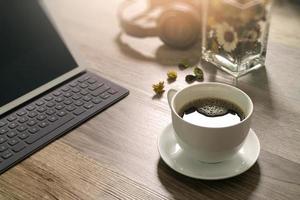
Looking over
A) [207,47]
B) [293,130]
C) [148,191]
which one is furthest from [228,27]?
[148,191]

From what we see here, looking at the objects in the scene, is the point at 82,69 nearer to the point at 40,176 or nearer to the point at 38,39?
the point at 38,39

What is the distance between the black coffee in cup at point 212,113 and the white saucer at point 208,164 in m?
0.05

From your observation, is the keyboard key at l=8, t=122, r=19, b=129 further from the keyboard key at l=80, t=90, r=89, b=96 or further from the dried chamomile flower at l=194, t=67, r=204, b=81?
the dried chamomile flower at l=194, t=67, r=204, b=81

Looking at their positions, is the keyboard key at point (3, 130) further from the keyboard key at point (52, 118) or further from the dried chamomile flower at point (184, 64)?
the dried chamomile flower at point (184, 64)

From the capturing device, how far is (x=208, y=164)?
57 cm

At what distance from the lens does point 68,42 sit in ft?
2.61

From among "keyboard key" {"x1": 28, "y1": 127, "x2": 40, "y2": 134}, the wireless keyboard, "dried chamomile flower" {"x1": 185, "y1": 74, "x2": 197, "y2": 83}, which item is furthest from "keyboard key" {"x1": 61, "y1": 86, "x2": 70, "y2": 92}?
"dried chamomile flower" {"x1": 185, "y1": 74, "x2": 197, "y2": 83}

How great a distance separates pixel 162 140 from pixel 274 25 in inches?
18.4

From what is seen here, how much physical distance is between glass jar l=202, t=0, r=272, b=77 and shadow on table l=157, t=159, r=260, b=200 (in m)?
0.25

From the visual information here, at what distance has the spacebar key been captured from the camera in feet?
2.13

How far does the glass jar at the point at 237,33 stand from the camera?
0.72m

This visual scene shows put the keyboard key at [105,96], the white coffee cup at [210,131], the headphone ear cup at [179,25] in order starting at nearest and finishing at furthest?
the white coffee cup at [210,131] < the keyboard key at [105,96] < the headphone ear cup at [179,25]

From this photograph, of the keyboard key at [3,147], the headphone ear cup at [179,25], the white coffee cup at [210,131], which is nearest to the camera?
the white coffee cup at [210,131]

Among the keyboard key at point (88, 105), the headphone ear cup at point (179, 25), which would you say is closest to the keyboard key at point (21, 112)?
the keyboard key at point (88, 105)
